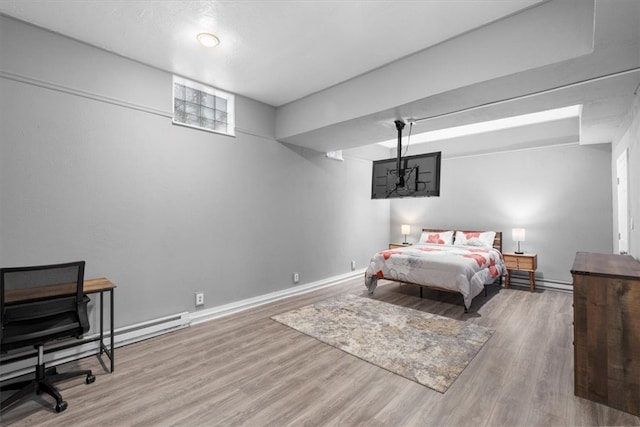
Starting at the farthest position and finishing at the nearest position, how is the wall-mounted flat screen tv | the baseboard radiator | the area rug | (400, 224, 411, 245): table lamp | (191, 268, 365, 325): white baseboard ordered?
(400, 224, 411, 245): table lamp → the wall-mounted flat screen tv → (191, 268, 365, 325): white baseboard → the area rug → the baseboard radiator

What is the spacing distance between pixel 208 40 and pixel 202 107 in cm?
110

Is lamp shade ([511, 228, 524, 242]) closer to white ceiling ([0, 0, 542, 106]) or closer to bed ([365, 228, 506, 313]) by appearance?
bed ([365, 228, 506, 313])

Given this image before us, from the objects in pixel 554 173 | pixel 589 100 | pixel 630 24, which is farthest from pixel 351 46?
pixel 554 173

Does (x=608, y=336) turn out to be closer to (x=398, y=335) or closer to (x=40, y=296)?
(x=398, y=335)

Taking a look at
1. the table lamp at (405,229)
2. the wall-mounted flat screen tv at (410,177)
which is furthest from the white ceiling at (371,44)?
the table lamp at (405,229)

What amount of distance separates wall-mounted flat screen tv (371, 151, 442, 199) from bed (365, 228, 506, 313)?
105cm

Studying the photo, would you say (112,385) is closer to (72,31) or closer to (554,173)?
(72,31)

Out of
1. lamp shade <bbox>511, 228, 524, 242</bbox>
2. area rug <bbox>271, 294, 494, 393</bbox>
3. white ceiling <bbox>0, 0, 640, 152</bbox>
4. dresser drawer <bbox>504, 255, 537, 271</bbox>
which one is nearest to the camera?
white ceiling <bbox>0, 0, 640, 152</bbox>

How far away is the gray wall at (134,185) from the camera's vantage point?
7.89 ft

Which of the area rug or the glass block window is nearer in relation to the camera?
the area rug

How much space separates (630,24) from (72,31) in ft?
13.5

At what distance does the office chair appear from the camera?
1.90 meters

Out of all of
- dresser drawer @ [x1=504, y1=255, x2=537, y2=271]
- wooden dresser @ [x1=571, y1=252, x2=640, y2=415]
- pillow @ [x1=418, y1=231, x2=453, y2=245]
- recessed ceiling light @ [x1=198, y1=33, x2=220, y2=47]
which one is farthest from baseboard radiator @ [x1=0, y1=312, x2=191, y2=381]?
dresser drawer @ [x1=504, y1=255, x2=537, y2=271]

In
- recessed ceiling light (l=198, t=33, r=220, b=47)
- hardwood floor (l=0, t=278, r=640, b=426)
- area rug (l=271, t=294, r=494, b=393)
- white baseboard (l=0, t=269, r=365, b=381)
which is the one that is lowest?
hardwood floor (l=0, t=278, r=640, b=426)
